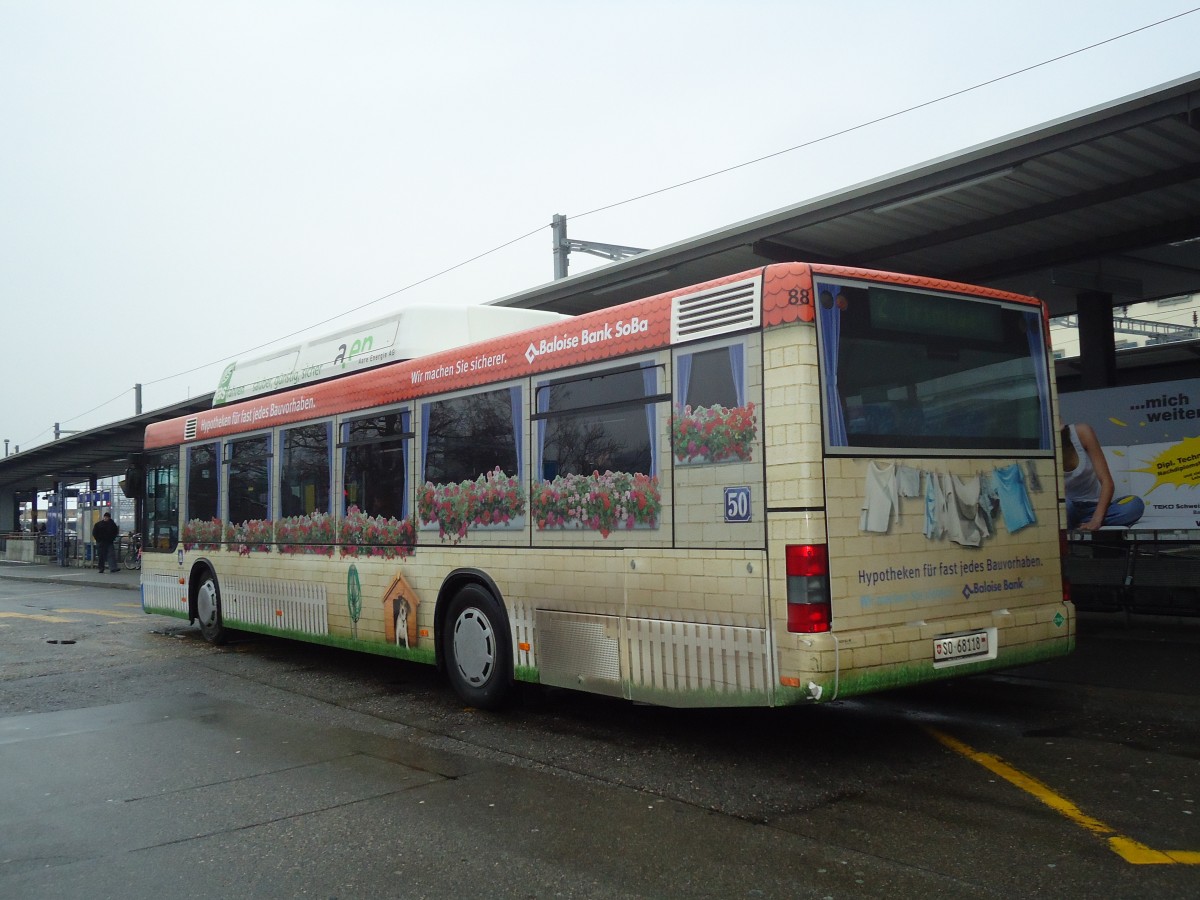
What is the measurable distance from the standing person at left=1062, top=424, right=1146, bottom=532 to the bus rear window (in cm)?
619

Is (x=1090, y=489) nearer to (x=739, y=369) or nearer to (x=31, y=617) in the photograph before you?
(x=739, y=369)

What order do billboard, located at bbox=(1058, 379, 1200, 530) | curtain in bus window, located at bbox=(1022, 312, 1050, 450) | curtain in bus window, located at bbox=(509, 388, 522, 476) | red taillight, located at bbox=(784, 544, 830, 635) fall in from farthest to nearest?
billboard, located at bbox=(1058, 379, 1200, 530), curtain in bus window, located at bbox=(509, 388, 522, 476), curtain in bus window, located at bbox=(1022, 312, 1050, 450), red taillight, located at bbox=(784, 544, 830, 635)

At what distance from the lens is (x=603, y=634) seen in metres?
6.89

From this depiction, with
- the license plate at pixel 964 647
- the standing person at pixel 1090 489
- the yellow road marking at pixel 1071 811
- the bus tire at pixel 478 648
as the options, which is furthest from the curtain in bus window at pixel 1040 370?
the standing person at pixel 1090 489

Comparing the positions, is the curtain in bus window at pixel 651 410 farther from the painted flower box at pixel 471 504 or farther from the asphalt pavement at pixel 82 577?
the asphalt pavement at pixel 82 577

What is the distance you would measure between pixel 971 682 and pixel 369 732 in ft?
16.5

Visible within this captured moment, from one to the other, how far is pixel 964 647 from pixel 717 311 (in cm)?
249

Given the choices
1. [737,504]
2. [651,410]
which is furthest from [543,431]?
[737,504]

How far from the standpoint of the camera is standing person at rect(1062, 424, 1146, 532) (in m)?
12.6

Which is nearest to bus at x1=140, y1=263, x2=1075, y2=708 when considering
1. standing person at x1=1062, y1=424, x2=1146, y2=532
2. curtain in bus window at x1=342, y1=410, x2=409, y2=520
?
curtain in bus window at x1=342, y1=410, x2=409, y2=520

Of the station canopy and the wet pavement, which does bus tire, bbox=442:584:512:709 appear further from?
the station canopy

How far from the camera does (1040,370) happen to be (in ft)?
23.2

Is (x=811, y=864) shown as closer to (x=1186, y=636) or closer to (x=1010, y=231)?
(x=1186, y=636)

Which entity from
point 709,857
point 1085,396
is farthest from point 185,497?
point 1085,396
